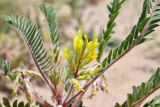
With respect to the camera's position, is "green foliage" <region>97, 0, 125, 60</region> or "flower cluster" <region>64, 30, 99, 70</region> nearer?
"flower cluster" <region>64, 30, 99, 70</region>

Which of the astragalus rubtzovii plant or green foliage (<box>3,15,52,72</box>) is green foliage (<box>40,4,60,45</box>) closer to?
the astragalus rubtzovii plant

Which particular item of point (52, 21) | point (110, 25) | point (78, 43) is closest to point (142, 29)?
point (110, 25)

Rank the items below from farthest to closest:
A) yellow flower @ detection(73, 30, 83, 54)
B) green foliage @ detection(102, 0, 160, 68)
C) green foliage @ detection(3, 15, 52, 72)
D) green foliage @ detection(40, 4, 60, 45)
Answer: green foliage @ detection(40, 4, 60, 45) → green foliage @ detection(3, 15, 52, 72) → green foliage @ detection(102, 0, 160, 68) → yellow flower @ detection(73, 30, 83, 54)

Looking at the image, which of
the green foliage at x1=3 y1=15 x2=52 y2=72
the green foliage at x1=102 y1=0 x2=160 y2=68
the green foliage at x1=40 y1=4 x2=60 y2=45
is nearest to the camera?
the green foliage at x1=102 y1=0 x2=160 y2=68

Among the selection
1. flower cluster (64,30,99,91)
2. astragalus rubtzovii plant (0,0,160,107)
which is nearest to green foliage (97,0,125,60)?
astragalus rubtzovii plant (0,0,160,107)

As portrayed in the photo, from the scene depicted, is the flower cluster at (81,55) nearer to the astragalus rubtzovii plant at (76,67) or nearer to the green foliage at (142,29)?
the astragalus rubtzovii plant at (76,67)

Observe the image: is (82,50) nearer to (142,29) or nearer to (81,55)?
(81,55)

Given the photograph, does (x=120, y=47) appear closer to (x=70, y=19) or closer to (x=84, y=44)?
(x=84, y=44)

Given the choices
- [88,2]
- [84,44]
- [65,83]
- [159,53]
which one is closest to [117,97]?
[159,53]
